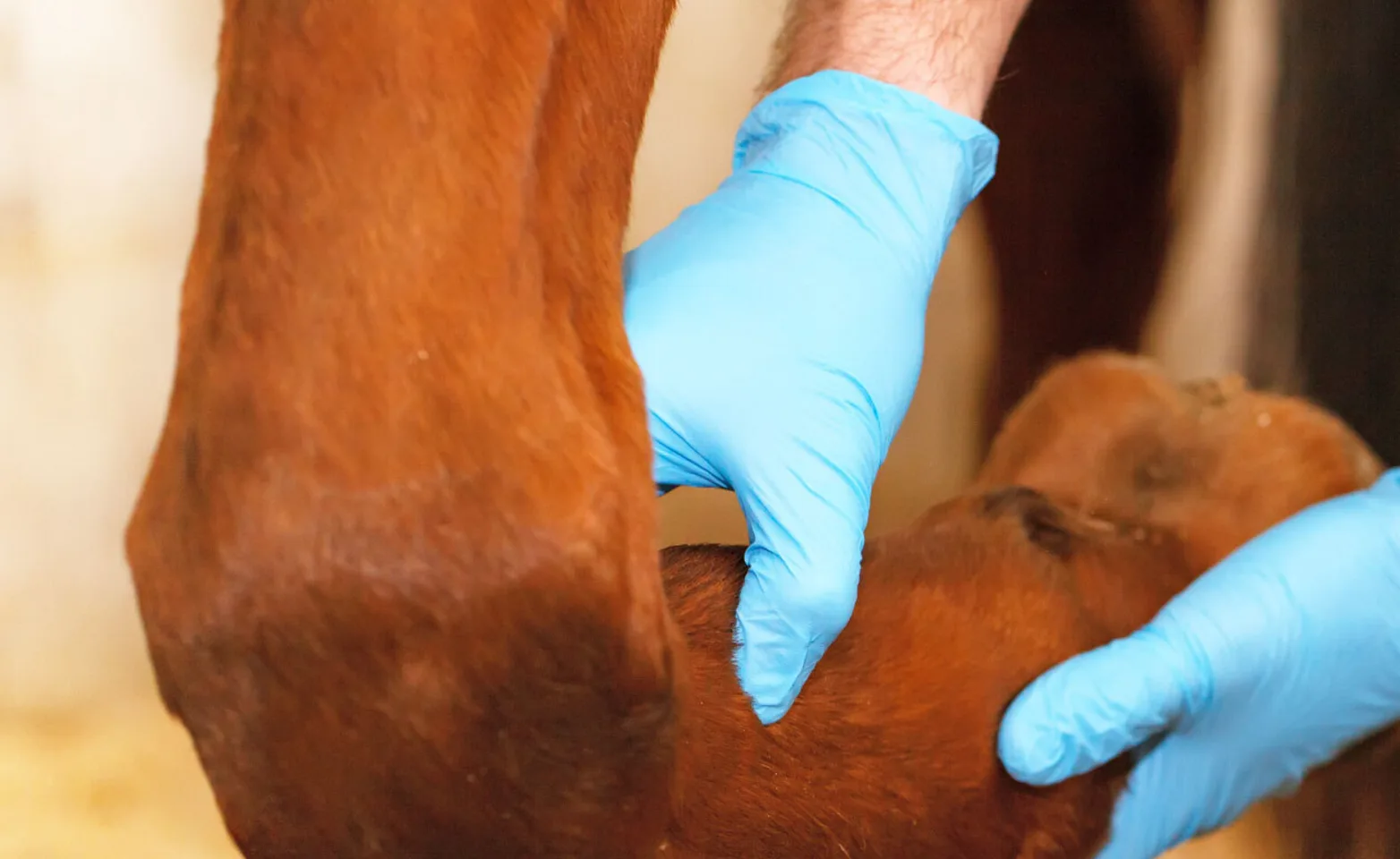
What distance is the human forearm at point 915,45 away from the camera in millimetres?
848

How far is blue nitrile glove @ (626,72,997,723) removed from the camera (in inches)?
24.4

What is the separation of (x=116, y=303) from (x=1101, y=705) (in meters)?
1.02

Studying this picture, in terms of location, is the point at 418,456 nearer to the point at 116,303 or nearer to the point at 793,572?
the point at 793,572

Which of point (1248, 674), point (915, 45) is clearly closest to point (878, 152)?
point (915, 45)

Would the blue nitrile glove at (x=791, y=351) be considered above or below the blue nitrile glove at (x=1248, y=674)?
above

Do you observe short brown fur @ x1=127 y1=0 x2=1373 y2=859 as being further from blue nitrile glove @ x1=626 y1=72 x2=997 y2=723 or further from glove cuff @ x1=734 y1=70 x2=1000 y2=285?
glove cuff @ x1=734 y1=70 x2=1000 y2=285

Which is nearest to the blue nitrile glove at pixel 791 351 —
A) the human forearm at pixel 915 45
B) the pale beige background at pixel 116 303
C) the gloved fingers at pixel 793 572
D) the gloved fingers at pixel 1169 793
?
the gloved fingers at pixel 793 572

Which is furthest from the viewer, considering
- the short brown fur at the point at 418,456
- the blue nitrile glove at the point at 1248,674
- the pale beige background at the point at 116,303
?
the pale beige background at the point at 116,303

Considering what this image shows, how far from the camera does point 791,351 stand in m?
0.65

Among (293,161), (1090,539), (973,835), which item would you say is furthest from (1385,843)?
(293,161)

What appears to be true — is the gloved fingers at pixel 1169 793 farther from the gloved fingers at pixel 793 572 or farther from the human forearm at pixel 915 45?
the human forearm at pixel 915 45

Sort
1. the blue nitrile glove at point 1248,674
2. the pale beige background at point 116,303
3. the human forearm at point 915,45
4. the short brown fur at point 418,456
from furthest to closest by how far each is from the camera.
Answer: the pale beige background at point 116,303, the human forearm at point 915,45, the blue nitrile glove at point 1248,674, the short brown fur at point 418,456

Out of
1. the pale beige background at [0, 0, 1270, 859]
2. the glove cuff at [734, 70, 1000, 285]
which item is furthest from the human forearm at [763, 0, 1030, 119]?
the pale beige background at [0, 0, 1270, 859]

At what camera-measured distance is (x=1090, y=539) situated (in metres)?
0.81
